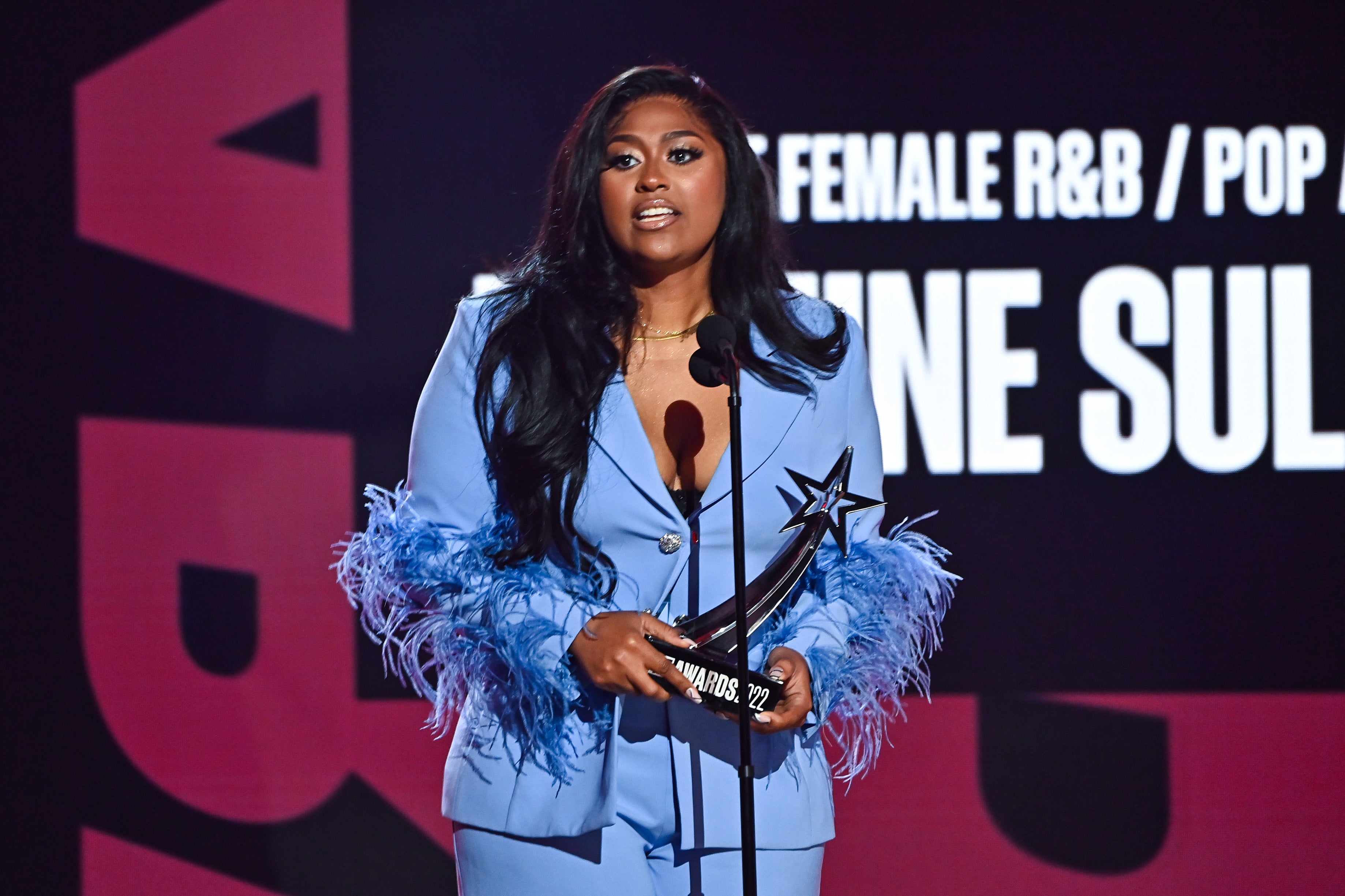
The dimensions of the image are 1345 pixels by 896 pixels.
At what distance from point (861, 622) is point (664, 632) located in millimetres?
360

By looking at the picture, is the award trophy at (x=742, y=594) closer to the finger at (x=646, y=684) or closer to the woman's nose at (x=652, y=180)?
the finger at (x=646, y=684)

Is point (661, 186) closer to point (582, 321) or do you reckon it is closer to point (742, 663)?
point (582, 321)

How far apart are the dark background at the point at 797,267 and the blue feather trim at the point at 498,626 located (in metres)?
1.66

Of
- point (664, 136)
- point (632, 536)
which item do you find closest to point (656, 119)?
point (664, 136)

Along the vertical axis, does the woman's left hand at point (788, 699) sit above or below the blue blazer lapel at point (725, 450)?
below

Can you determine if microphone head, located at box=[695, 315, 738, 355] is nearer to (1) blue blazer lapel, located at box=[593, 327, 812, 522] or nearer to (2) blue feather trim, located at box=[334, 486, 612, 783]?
(1) blue blazer lapel, located at box=[593, 327, 812, 522]

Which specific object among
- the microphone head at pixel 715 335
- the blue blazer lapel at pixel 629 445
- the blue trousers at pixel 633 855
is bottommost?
the blue trousers at pixel 633 855

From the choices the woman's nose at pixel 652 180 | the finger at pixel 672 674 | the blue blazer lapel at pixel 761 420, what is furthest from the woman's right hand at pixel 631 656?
the woman's nose at pixel 652 180

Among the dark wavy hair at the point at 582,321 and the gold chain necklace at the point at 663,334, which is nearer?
the dark wavy hair at the point at 582,321

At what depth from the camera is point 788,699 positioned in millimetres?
1604

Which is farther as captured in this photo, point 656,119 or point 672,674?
point 656,119

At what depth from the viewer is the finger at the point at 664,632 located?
5.10 feet

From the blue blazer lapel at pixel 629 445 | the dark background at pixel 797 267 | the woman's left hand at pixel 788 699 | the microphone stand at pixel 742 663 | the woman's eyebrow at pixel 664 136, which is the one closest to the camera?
the microphone stand at pixel 742 663

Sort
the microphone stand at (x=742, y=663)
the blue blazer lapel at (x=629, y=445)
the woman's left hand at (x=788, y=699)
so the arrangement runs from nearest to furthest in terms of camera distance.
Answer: the microphone stand at (x=742, y=663) < the woman's left hand at (x=788, y=699) < the blue blazer lapel at (x=629, y=445)
